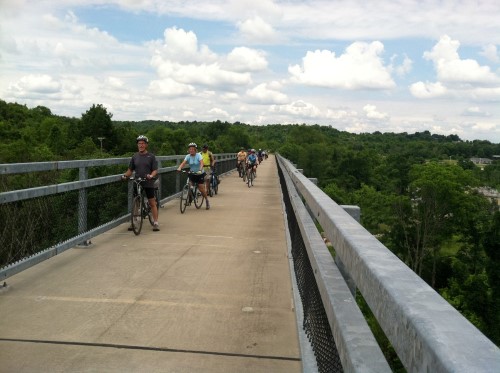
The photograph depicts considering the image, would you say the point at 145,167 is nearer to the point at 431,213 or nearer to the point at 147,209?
the point at 147,209

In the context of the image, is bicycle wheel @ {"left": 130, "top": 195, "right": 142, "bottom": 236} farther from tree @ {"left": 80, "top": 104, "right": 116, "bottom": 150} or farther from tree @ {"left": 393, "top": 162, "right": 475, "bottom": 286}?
tree @ {"left": 80, "top": 104, "right": 116, "bottom": 150}

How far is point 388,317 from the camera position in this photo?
4.89 ft

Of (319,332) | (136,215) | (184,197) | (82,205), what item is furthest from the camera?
(184,197)

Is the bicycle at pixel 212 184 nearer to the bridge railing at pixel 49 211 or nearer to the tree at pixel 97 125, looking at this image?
the bridge railing at pixel 49 211

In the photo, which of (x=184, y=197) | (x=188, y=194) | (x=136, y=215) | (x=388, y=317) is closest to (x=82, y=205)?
(x=136, y=215)

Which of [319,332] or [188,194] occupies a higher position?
[319,332]

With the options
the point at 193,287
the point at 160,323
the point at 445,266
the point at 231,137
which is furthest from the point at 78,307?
the point at 231,137

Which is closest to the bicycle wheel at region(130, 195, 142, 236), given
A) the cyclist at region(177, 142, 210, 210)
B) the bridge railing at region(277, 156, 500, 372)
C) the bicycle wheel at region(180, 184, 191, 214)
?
the bicycle wheel at region(180, 184, 191, 214)

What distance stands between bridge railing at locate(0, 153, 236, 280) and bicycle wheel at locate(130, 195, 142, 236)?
17.9 inches

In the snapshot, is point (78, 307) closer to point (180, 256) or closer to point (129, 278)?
point (129, 278)

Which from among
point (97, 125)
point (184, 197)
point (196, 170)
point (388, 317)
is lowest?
point (184, 197)

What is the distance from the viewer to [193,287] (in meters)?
6.25

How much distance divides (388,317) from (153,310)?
161 inches

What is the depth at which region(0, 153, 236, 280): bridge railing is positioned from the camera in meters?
6.33
